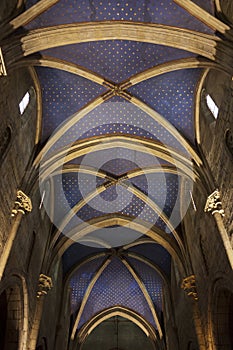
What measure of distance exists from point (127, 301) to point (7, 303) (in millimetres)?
11899

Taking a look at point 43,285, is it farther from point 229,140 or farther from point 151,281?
point 151,281

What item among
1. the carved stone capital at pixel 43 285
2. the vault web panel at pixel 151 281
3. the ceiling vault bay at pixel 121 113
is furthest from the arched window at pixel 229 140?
the vault web panel at pixel 151 281

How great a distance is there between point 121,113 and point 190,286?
21.9 feet

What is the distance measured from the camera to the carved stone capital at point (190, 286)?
12.6 metres

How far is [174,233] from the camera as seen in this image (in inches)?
596

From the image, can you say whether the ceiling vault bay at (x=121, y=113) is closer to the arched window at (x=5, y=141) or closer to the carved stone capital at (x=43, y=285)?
the carved stone capital at (x=43, y=285)

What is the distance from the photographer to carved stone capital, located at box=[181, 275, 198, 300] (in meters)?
12.6

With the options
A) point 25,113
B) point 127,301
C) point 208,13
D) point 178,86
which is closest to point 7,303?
point 25,113

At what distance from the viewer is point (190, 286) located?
12953 mm

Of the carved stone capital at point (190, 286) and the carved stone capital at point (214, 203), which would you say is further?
the carved stone capital at point (190, 286)

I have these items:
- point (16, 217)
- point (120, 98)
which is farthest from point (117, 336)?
point (120, 98)

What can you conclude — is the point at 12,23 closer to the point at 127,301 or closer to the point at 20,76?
the point at 20,76

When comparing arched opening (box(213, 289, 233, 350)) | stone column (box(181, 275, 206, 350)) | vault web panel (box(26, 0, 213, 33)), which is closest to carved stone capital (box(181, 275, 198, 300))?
stone column (box(181, 275, 206, 350))

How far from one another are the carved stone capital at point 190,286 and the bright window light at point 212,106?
5.99 meters
